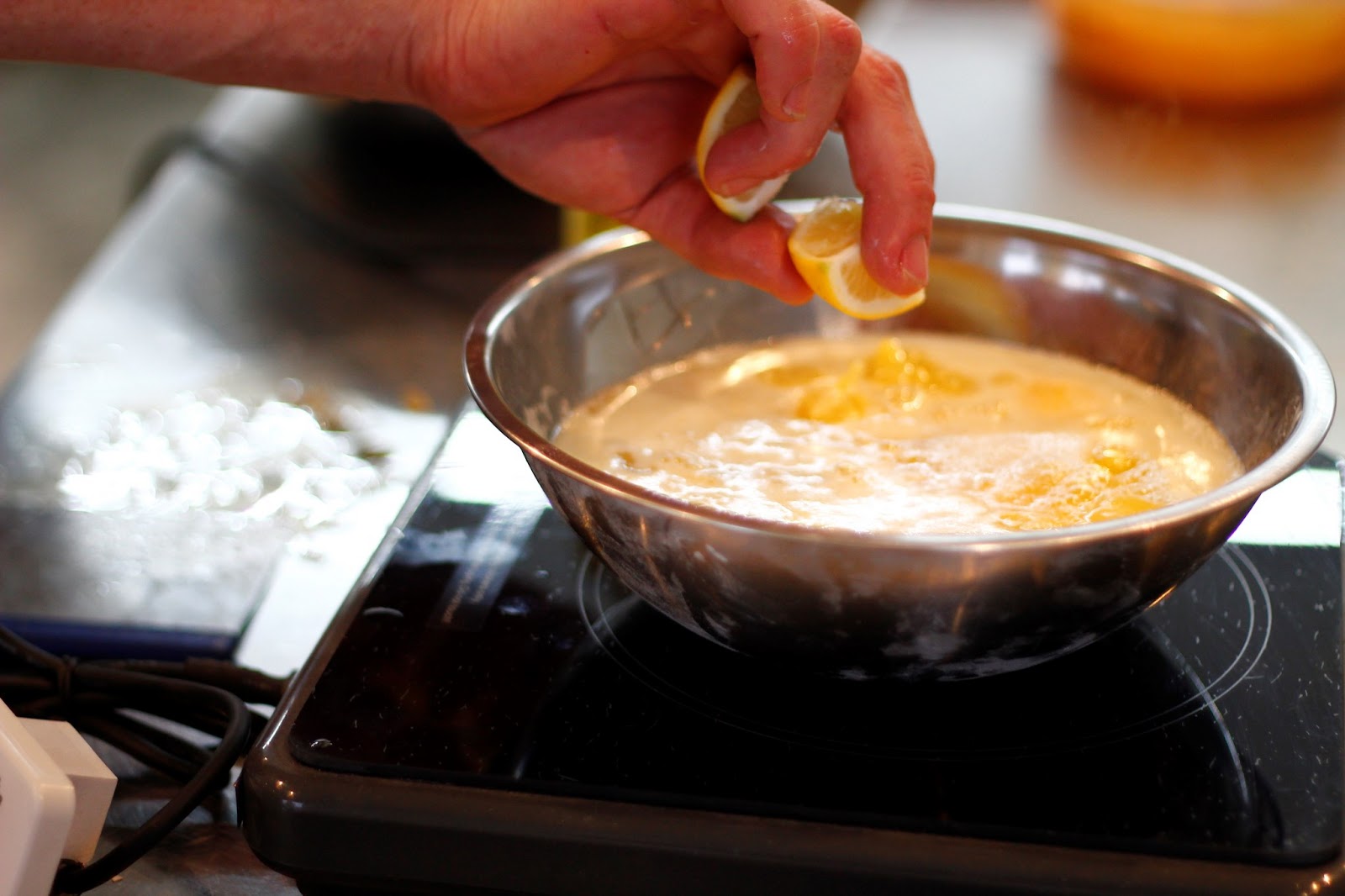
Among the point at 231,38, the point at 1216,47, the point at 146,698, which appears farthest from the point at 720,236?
the point at 1216,47

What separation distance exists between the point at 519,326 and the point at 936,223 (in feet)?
1.46

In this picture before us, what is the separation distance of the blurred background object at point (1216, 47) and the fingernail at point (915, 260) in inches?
52.9

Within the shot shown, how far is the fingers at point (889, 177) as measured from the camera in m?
1.10

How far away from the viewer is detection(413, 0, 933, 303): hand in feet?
3.43

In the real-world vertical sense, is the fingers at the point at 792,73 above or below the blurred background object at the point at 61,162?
above

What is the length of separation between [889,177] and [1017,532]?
1.34ft

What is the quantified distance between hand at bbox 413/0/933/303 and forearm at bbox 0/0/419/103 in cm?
4

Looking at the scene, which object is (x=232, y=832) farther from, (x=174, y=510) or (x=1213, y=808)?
(x=1213, y=808)

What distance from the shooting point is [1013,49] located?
2.68 meters

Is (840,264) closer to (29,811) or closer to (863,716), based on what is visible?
(863,716)

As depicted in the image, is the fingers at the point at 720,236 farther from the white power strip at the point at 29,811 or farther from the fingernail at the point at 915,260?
the white power strip at the point at 29,811

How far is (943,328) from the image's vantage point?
1368 mm

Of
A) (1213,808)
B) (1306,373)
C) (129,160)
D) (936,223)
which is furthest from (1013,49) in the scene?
(129,160)

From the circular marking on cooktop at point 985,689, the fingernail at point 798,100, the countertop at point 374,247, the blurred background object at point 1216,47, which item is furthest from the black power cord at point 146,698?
the blurred background object at point 1216,47
